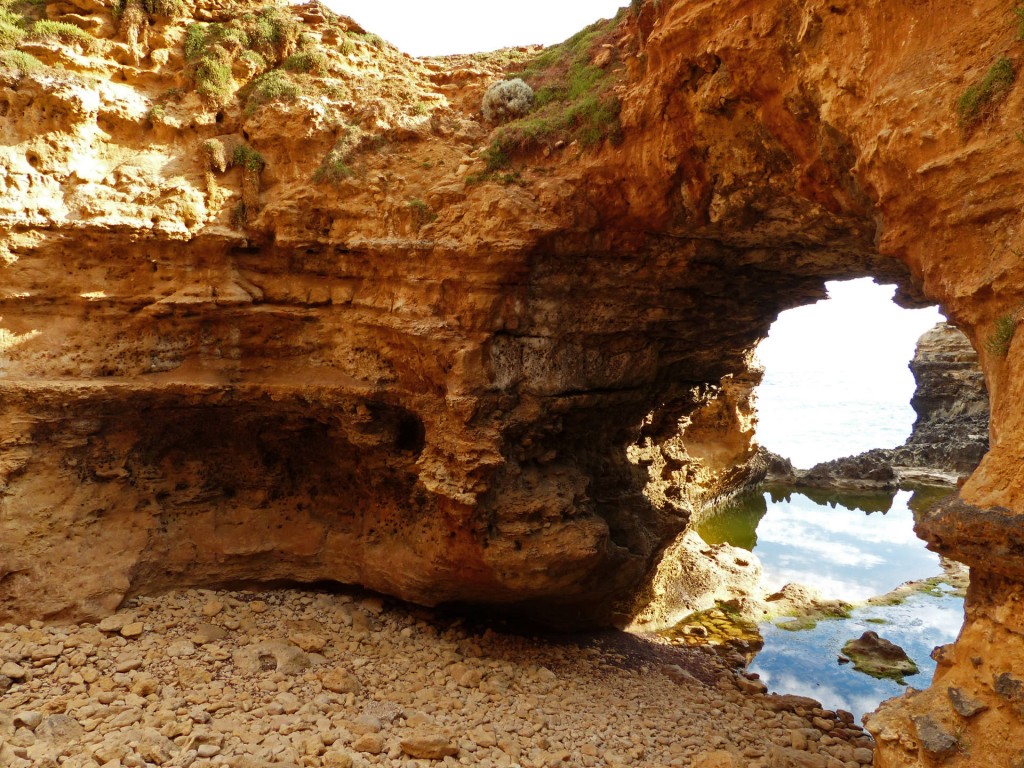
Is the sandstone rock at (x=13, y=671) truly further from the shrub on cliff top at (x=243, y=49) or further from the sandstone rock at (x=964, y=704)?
the sandstone rock at (x=964, y=704)

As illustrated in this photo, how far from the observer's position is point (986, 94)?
4.86 m

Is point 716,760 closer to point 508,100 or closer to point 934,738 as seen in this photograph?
point 934,738

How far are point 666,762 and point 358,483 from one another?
6.36m

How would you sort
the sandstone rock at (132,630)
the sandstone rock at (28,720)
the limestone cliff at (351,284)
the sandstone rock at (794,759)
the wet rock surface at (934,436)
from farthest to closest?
the wet rock surface at (934,436)
the limestone cliff at (351,284)
the sandstone rock at (132,630)
the sandstone rock at (794,759)
the sandstone rock at (28,720)

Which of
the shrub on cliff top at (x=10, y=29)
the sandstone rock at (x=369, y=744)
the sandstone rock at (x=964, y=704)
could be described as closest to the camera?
the sandstone rock at (x=964, y=704)

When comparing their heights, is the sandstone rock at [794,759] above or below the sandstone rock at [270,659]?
above

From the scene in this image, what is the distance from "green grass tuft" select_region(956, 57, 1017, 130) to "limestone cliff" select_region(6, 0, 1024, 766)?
186 centimetres

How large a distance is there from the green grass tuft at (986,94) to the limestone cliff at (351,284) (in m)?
1.86

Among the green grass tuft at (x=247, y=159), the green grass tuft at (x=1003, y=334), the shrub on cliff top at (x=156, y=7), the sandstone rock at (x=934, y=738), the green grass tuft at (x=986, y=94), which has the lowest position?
the sandstone rock at (x=934, y=738)

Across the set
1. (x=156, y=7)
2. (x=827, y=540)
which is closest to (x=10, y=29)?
(x=156, y=7)

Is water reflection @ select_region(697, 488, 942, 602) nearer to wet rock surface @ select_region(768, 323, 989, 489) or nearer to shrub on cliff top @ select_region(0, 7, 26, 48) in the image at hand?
wet rock surface @ select_region(768, 323, 989, 489)

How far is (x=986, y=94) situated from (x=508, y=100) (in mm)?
7083

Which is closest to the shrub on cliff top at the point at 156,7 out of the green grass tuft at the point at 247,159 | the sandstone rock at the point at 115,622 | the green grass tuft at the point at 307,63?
the green grass tuft at the point at 307,63

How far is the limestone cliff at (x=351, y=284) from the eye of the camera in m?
8.54
